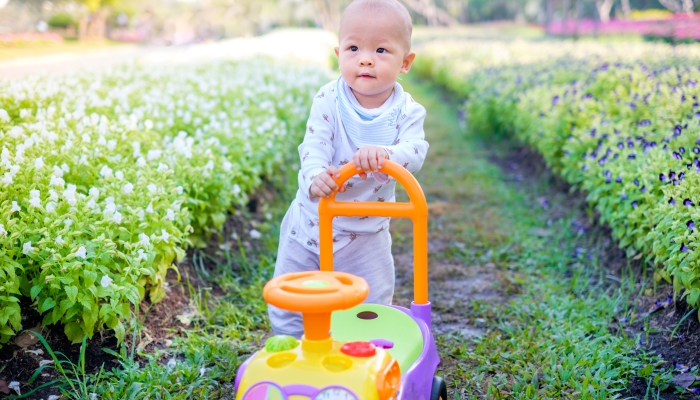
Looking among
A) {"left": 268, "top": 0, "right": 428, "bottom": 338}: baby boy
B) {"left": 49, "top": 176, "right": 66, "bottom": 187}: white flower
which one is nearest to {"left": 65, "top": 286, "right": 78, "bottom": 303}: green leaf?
{"left": 49, "top": 176, "right": 66, "bottom": 187}: white flower

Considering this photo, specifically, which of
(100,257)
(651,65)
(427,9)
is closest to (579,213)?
(651,65)

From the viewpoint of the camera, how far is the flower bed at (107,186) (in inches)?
99.7

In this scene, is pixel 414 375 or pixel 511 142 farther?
pixel 511 142

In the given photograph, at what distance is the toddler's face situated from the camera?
2.27m

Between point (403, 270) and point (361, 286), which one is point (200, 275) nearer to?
point (403, 270)

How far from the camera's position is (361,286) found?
175 cm

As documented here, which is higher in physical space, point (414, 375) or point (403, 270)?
point (414, 375)

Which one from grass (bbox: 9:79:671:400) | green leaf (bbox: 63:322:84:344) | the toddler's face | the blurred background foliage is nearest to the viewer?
the toddler's face

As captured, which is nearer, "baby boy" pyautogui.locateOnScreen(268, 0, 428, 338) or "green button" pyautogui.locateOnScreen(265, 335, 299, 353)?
"green button" pyautogui.locateOnScreen(265, 335, 299, 353)

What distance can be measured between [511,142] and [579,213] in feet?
9.93

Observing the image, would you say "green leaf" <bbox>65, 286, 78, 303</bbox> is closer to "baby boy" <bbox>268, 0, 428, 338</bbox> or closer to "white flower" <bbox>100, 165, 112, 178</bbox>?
"baby boy" <bbox>268, 0, 428, 338</bbox>

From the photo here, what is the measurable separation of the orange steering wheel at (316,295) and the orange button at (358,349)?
0.06 m

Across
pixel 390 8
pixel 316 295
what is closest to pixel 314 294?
pixel 316 295

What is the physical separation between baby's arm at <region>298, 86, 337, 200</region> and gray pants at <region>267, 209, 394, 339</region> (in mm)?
304
